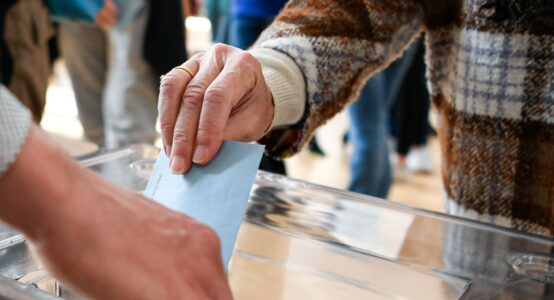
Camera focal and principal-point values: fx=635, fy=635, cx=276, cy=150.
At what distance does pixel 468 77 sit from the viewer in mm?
767

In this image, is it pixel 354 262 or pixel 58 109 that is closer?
pixel 354 262

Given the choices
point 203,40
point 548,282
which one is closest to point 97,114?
point 548,282

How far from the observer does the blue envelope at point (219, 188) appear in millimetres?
524

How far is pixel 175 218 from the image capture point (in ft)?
1.35

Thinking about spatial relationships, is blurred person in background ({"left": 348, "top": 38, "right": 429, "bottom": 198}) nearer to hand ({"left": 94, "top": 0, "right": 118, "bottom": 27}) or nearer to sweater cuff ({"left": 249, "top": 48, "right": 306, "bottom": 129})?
hand ({"left": 94, "top": 0, "right": 118, "bottom": 27})

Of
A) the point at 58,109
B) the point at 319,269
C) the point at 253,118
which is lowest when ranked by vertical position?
the point at 58,109

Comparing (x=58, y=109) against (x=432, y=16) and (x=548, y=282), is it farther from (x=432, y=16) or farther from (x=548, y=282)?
(x=548, y=282)

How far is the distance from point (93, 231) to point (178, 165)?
24 centimetres

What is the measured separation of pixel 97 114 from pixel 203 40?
2.17m

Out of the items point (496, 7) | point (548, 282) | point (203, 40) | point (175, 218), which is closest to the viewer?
point (175, 218)

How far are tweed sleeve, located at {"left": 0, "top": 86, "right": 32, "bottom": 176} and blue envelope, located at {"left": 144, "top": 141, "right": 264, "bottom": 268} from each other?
0.70 ft

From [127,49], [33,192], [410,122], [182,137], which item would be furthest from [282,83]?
[410,122]

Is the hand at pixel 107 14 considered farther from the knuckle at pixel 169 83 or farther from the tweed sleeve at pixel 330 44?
the knuckle at pixel 169 83

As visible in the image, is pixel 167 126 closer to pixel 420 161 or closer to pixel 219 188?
pixel 219 188
